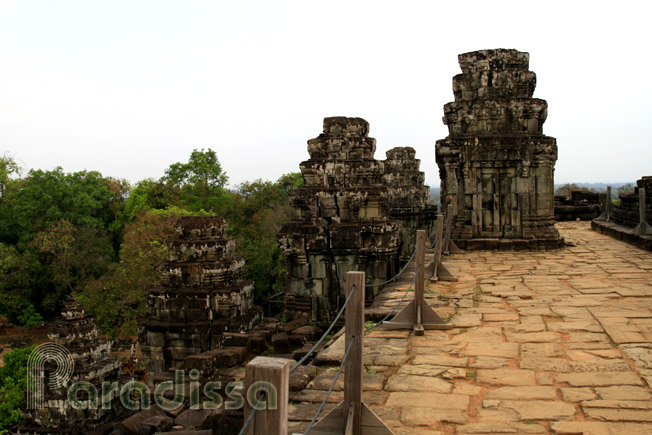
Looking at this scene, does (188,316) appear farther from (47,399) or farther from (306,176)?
(306,176)

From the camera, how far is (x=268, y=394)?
70.2 inches

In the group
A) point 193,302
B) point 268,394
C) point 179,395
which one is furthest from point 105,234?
point 268,394

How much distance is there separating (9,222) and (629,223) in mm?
30483

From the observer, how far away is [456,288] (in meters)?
7.08

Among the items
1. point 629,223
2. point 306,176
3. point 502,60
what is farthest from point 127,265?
point 629,223

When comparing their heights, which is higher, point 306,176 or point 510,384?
point 306,176

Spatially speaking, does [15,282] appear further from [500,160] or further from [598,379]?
[598,379]

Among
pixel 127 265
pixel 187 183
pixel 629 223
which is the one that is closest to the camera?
pixel 629 223

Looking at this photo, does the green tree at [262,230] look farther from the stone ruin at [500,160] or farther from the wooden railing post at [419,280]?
the wooden railing post at [419,280]

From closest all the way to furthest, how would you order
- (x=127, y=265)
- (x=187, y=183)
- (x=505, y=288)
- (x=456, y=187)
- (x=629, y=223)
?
1. (x=505, y=288)
2. (x=456, y=187)
3. (x=629, y=223)
4. (x=127, y=265)
5. (x=187, y=183)

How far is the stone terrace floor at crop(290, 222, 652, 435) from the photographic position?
10.2 feet

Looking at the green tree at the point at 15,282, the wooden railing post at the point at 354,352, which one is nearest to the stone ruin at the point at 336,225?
the wooden railing post at the point at 354,352

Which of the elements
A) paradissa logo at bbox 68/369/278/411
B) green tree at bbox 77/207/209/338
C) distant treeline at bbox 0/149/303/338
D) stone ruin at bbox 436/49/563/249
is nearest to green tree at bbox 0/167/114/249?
distant treeline at bbox 0/149/303/338

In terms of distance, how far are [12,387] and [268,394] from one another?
14.6 metres
